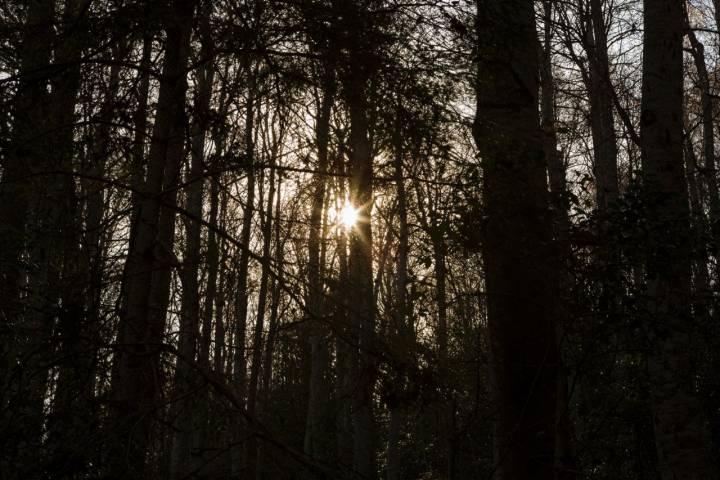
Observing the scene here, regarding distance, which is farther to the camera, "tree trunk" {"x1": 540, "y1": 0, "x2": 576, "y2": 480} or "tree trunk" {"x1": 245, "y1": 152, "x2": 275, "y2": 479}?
"tree trunk" {"x1": 540, "y1": 0, "x2": 576, "y2": 480}

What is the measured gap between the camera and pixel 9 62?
7.20 m

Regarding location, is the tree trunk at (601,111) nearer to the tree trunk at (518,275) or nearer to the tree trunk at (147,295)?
the tree trunk at (518,275)

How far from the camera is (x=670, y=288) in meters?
6.10

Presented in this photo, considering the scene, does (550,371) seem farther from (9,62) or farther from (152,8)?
(9,62)

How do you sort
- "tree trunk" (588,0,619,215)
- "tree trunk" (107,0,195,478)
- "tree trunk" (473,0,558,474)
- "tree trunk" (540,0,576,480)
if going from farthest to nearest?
1. "tree trunk" (588,0,619,215)
2. "tree trunk" (473,0,558,474)
3. "tree trunk" (540,0,576,480)
4. "tree trunk" (107,0,195,478)

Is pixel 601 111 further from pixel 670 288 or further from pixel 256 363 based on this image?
pixel 256 363

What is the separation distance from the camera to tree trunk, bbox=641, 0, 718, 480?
229 inches

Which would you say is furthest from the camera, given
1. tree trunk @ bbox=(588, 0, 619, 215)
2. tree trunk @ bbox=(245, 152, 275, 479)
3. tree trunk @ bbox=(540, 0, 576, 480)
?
tree trunk @ bbox=(588, 0, 619, 215)

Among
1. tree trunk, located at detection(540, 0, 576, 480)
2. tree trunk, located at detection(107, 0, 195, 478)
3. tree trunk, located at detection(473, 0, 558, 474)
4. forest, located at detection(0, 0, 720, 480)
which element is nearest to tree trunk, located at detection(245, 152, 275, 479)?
forest, located at detection(0, 0, 720, 480)

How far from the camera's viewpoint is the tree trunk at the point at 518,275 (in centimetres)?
534

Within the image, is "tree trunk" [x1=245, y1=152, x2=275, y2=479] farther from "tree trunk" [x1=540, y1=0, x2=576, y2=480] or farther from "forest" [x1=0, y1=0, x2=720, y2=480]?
"tree trunk" [x1=540, y1=0, x2=576, y2=480]

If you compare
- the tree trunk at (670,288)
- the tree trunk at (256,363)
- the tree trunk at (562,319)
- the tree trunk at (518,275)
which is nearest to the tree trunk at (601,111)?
the tree trunk at (256,363)

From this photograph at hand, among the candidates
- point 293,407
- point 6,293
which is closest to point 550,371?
point 6,293

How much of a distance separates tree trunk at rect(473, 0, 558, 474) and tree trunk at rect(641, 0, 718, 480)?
87 cm
